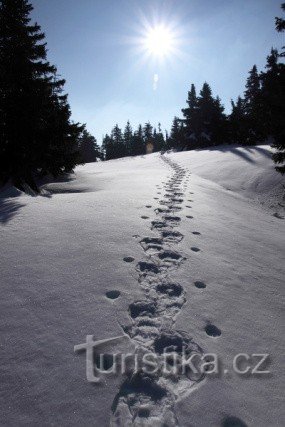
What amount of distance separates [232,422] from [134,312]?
135cm

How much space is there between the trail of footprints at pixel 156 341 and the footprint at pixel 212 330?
0.03ft

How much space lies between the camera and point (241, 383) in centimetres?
231

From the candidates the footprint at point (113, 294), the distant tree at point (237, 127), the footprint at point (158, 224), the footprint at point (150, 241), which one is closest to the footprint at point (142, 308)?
the footprint at point (113, 294)

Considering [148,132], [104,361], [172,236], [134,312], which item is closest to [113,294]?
[134,312]

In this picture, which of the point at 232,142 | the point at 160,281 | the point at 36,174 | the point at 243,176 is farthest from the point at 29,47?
the point at 232,142

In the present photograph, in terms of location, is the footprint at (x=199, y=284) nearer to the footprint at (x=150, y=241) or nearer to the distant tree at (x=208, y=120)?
the footprint at (x=150, y=241)

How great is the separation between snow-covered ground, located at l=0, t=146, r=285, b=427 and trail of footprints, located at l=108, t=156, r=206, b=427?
0.4 inches

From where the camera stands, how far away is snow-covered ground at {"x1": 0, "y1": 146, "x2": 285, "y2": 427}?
2.03 metres

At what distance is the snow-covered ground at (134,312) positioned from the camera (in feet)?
6.67

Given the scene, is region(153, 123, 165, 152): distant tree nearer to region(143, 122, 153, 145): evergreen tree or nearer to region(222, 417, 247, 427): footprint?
region(143, 122, 153, 145): evergreen tree

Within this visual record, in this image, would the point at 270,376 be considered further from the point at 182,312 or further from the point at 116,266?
the point at 116,266

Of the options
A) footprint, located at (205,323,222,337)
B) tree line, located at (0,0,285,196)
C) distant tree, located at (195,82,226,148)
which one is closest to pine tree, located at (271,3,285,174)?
tree line, located at (0,0,285,196)

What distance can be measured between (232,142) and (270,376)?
4173cm

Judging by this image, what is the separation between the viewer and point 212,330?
2.89 metres
